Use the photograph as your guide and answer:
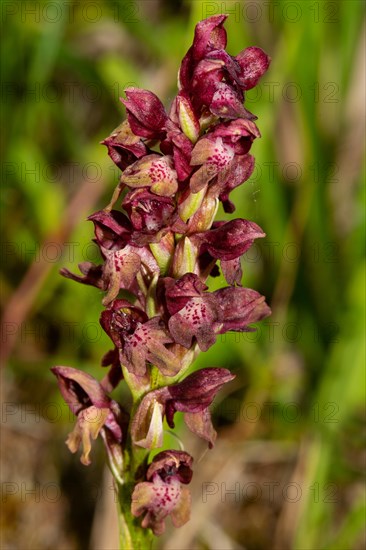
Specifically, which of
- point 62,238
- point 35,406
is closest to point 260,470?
point 35,406

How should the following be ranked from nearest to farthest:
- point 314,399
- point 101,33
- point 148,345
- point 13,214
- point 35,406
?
point 148,345 < point 314,399 < point 35,406 < point 13,214 < point 101,33

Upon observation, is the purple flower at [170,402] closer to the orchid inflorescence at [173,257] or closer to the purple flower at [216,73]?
the orchid inflorescence at [173,257]

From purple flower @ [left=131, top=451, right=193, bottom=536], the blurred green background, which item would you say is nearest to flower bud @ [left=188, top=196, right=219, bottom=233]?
purple flower @ [left=131, top=451, right=193, bottom=536]

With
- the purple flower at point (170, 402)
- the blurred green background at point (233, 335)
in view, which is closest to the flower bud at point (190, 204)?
the purple flower at point (170, 402)

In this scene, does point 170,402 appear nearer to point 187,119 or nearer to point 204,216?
point 204,216

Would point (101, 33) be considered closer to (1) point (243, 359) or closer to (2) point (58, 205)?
(2) point (58, 205)

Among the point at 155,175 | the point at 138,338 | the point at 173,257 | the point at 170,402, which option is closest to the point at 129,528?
the point at 170,402

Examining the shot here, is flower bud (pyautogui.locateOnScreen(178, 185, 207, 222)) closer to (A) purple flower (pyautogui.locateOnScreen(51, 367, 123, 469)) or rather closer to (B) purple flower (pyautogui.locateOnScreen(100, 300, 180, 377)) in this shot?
(B) purple flower (pyautogui.locateOnScreen(100, 300, 180, 377))

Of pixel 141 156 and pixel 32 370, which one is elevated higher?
pixel 141 156
